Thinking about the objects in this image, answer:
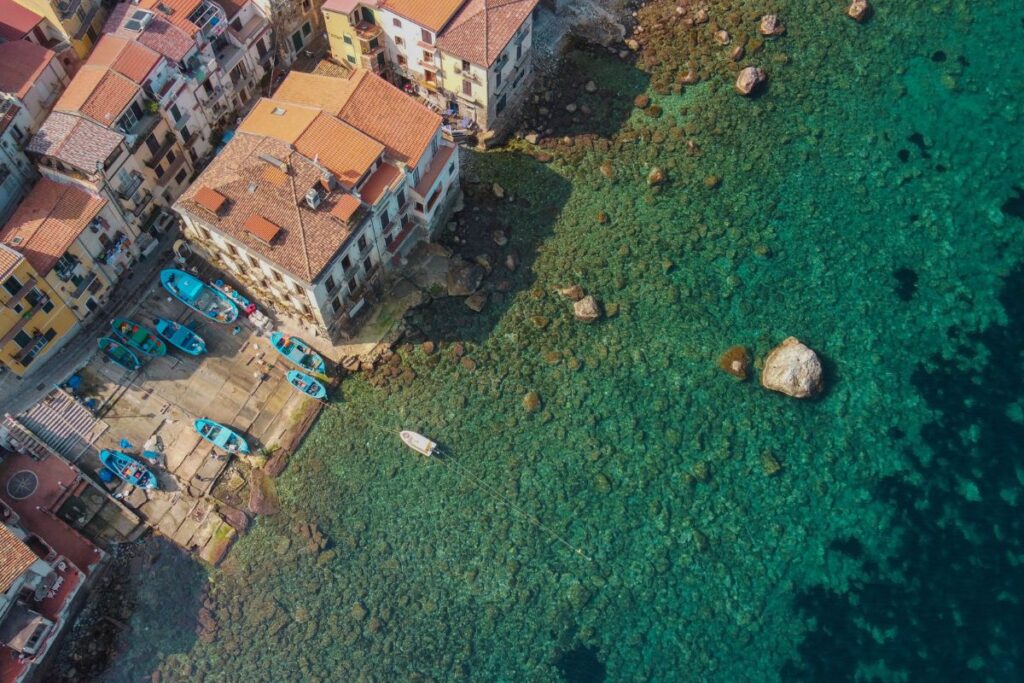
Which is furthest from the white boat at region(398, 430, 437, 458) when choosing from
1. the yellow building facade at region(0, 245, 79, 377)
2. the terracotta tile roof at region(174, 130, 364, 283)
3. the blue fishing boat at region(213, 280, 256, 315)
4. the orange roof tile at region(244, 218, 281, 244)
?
the yellow building facade at region(0, 245, 79, 377)

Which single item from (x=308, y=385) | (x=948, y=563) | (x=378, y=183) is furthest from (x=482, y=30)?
(x=948, y=563)

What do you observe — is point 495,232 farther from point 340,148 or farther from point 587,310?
point 340,148

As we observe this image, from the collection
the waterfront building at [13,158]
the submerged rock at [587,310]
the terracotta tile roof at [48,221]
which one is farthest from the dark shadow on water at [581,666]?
the waterfront building at [13,158]

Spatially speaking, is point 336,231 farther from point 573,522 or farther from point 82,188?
point 573,522

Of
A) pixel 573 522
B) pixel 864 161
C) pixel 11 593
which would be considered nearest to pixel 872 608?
pixel 573 522

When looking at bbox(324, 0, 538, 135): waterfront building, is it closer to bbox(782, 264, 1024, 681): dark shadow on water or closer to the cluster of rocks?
the cluster of rocks
